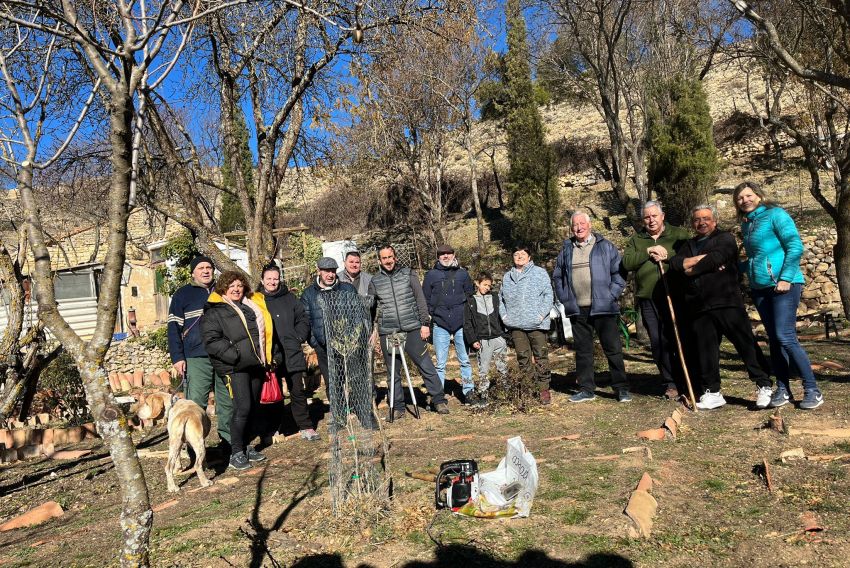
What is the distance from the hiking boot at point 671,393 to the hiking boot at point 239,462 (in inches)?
154

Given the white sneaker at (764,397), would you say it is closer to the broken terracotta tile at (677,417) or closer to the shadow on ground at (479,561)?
the broken terracotta tile at (677,417)

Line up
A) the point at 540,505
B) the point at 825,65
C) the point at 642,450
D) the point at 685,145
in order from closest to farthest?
1. the point at 540,505
2. the point at 642,450
3. the point at 825,65
4. the point at 685,145

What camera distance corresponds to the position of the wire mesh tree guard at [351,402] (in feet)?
13.3

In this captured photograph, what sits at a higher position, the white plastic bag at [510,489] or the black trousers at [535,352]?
the black trousers at [535,352]

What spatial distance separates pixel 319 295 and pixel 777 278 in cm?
391

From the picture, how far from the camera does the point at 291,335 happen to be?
6219 millimetres

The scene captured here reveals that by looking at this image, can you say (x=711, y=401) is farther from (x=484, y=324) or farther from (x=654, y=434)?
(x=484, y=324)

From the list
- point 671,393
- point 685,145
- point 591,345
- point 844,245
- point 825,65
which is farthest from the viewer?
point 685,145

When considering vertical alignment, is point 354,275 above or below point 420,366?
above

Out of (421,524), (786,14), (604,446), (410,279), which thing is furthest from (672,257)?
(786,14)

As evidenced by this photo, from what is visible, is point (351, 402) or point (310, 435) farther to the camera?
point (310, 435)

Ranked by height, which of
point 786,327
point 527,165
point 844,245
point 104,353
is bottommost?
point 786,327

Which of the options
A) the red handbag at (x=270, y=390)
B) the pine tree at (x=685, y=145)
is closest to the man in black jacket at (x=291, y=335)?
the red handbag at (x=270, y=390)

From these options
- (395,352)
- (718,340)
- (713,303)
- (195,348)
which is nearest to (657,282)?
(713,303)
